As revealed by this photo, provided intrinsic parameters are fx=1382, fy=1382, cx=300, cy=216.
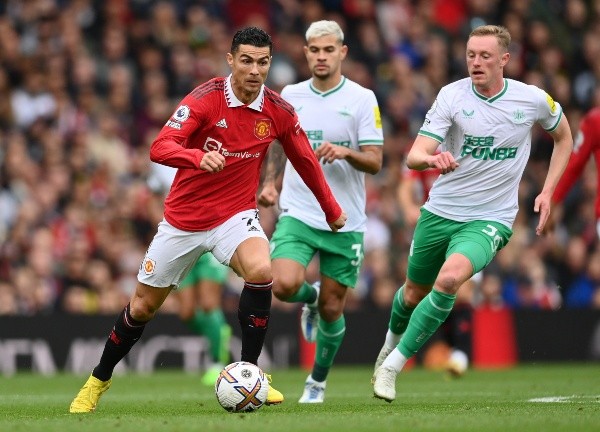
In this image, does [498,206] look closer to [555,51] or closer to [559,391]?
[559,391]

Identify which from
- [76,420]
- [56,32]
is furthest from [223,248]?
[56,32]

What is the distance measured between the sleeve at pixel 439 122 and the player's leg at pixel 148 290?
1902 millimetres

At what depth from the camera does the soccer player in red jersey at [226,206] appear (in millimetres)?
9414

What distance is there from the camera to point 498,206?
1043cm

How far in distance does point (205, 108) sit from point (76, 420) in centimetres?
225

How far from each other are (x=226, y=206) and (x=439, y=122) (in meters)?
1.78

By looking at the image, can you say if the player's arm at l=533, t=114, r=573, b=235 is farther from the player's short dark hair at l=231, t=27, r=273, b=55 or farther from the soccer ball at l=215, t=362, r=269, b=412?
the soccer ball at l=215, t=362, r=269, b=412

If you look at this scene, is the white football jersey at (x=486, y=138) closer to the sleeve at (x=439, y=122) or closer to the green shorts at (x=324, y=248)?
the sleeve at (x=439, y=122)

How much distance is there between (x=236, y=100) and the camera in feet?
31.2

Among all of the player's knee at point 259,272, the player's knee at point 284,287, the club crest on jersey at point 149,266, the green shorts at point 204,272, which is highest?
the player's knee at point 259,272

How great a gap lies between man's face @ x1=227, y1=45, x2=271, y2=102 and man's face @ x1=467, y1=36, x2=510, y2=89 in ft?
5.48

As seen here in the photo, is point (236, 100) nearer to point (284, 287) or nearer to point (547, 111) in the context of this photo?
point (284, 287)

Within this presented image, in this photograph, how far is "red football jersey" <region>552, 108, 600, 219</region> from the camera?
1189 centimetres


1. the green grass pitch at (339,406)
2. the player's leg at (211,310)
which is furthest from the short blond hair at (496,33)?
the player's leg at (211,310)
